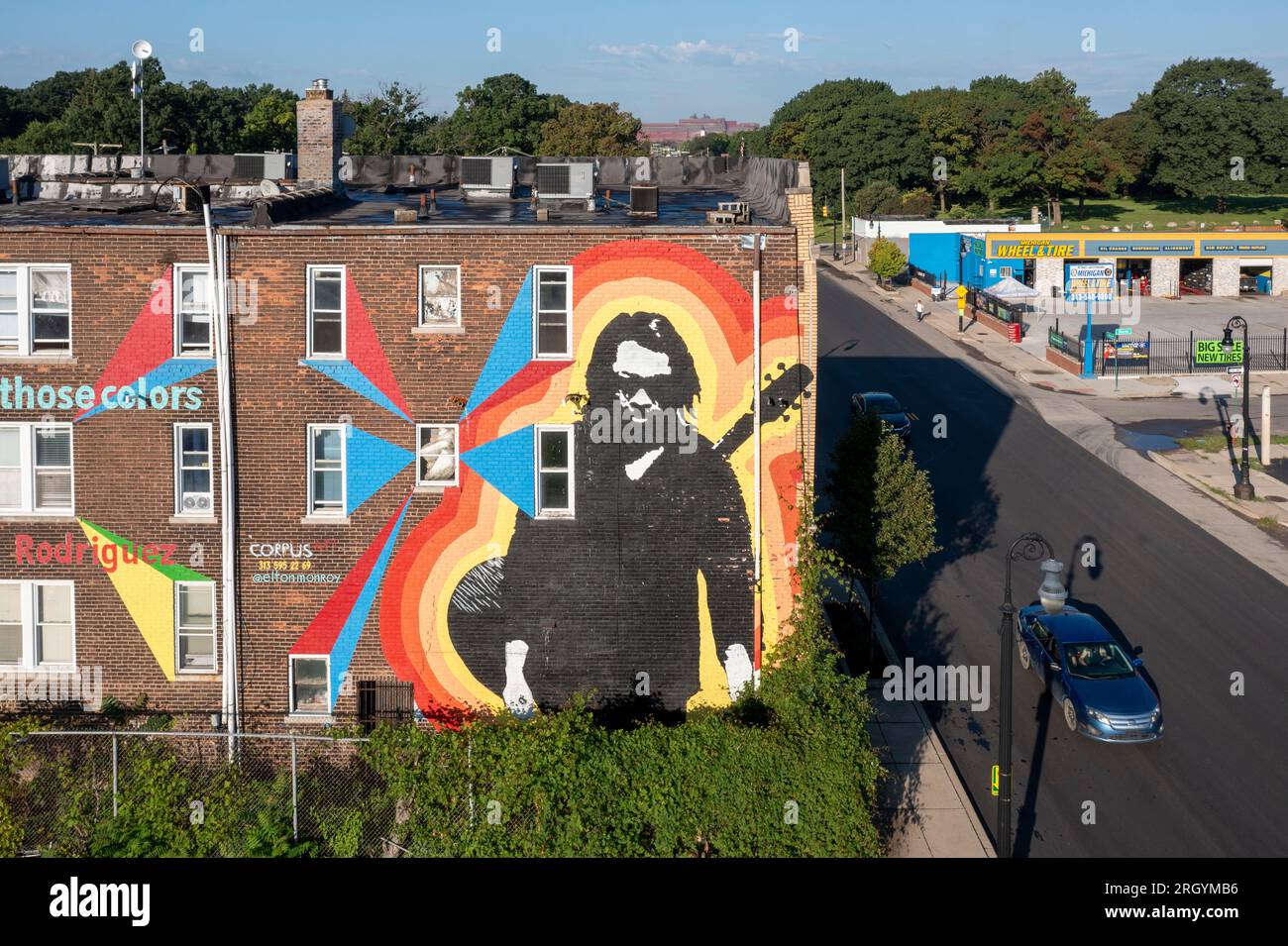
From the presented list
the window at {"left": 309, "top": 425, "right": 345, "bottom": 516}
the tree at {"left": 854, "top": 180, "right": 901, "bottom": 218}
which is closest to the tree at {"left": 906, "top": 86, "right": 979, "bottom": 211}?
the tree at {"left": 854, "top": 180, "right": 901, "bottom": 218}

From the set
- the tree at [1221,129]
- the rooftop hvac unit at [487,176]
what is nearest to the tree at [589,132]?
the tree at [1221,129]

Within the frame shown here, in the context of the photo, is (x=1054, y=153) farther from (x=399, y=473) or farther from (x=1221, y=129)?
(x=399, y=473)

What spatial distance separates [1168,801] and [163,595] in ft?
58.2

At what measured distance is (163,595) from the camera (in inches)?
915

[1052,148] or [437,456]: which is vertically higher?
[1052,148]

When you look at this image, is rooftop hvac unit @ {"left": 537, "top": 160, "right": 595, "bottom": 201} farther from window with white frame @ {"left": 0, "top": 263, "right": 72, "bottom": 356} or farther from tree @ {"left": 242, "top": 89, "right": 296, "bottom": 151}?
tree @ {"left": 242, "top": 89, "right": 296, "bottom": 151}

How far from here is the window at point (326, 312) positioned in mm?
22812

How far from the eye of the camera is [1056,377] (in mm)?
57594

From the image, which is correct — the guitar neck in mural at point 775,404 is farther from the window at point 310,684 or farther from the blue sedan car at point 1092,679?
the window at point 310,684

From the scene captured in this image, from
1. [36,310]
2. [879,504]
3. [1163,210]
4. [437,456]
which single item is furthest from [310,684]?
[1163,210]

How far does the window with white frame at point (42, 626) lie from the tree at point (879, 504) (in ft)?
48.5

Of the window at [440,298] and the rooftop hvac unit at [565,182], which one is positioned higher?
the rooftop hvac unit at [565,182]

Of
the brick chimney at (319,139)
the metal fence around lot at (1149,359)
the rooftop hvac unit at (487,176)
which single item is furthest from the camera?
the metal fence around lot at (1149,359)

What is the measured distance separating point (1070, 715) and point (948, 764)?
325 centimetres
